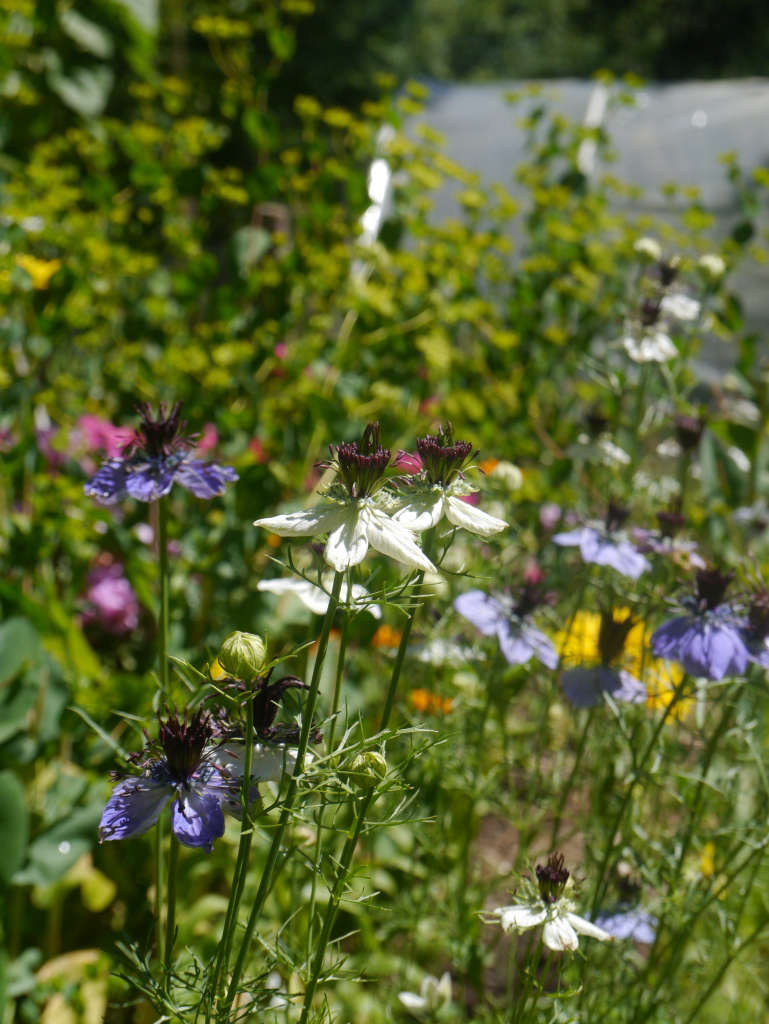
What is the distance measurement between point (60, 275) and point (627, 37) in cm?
1297

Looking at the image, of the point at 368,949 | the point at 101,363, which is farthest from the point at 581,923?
the point at 101,363

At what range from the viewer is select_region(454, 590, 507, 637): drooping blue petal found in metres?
0.93

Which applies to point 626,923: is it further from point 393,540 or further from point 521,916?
point 393,540

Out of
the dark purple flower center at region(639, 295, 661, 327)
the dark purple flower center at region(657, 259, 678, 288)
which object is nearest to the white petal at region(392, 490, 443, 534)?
the dark purple flower center at region(639, 295, 661, 327)

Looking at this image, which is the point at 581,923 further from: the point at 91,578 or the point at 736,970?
the point at 91,578

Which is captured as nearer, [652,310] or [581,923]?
[581,923]

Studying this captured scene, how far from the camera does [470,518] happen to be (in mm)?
577

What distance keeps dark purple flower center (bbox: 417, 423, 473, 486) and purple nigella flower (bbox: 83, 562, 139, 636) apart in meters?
1.18

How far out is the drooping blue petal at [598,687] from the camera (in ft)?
2.85

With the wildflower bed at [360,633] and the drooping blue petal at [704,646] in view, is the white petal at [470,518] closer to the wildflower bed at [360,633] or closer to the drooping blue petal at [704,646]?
the wildflower bed at [360,633]

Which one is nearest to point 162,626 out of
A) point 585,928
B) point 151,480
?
point 151,480

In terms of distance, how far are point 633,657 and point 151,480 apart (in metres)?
0.56

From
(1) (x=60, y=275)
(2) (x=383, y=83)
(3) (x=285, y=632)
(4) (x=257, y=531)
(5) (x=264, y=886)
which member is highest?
(2) (x=383, y=83)

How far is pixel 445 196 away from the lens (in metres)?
3.98
